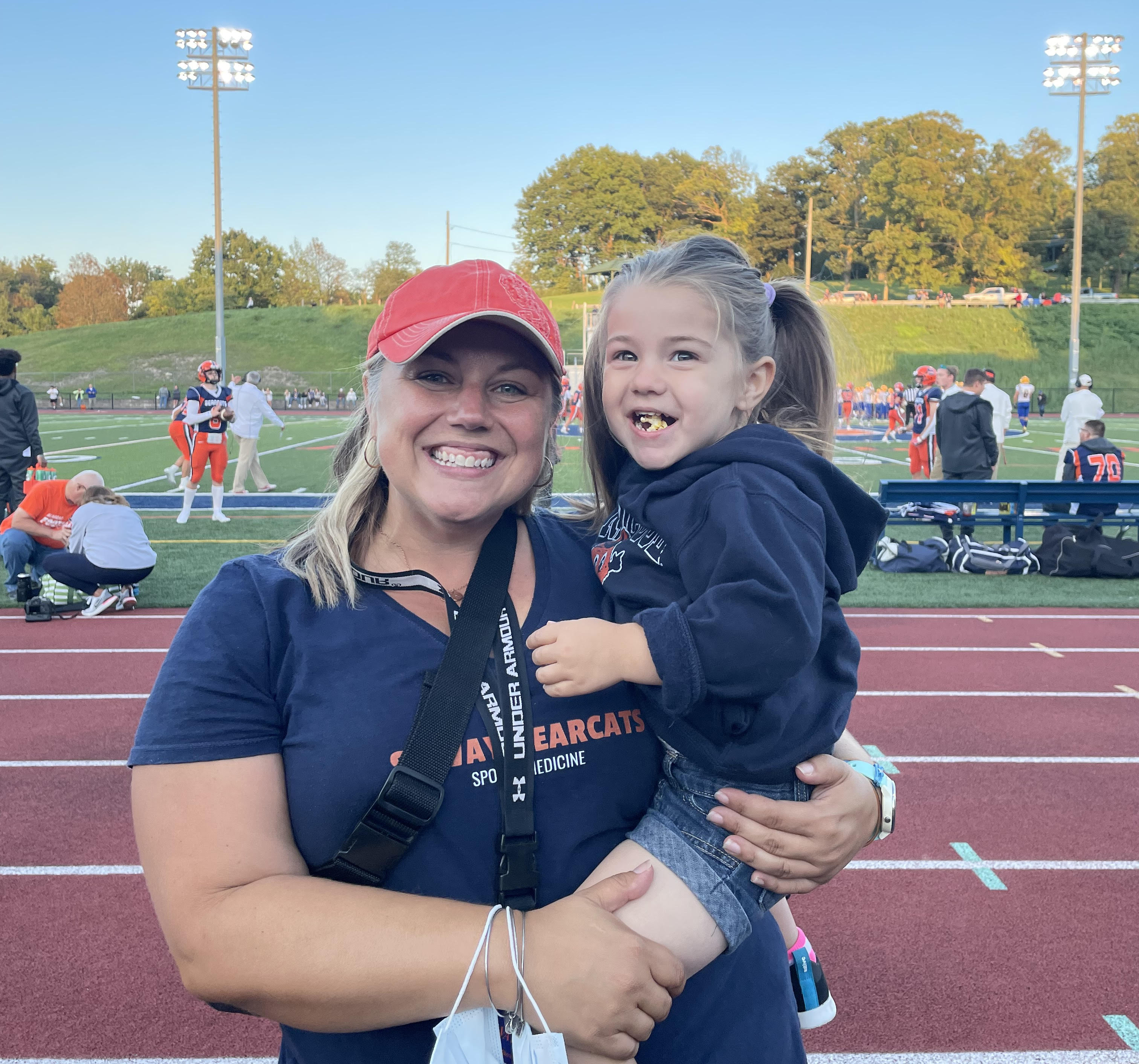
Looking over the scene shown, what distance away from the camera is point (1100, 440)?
43.8ft

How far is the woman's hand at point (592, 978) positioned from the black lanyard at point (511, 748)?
0.25ft

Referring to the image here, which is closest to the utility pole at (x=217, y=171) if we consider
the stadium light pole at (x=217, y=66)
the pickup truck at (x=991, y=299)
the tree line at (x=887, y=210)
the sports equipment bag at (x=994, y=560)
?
the stadium light pole at (x=217, y=66)

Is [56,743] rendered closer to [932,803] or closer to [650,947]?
[932,803]

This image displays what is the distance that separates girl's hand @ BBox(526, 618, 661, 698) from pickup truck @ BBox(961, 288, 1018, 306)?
257ft

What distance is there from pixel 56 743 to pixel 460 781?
5.62m

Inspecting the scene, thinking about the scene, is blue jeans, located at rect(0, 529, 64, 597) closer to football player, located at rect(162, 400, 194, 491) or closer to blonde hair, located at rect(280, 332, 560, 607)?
football player, located at rect(162, 400, 194, 491)

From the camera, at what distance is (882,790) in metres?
2.00

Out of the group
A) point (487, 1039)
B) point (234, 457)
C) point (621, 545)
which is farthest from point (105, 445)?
point (487, 1039)

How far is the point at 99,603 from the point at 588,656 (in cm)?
936

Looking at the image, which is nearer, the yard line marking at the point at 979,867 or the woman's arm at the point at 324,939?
the woman's arm at the point at 324,939

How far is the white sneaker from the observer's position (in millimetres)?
9672

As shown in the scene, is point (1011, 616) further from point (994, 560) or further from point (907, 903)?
point (907, 903)

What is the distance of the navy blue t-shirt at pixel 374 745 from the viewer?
144cm

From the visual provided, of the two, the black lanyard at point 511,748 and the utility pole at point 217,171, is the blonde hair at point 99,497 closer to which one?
the black lanyard at point 511,748
